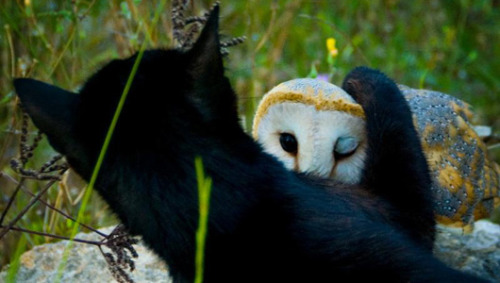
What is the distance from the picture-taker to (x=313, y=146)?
349cm

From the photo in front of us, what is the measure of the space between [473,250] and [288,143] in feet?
3.58

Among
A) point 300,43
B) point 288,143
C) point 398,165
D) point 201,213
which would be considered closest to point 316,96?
point 288,143

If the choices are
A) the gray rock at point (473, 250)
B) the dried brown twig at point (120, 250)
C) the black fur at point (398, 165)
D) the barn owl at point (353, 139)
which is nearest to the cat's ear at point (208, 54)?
the dried brown twig at point (120, 250)

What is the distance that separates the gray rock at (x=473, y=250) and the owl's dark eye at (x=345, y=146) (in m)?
0.59

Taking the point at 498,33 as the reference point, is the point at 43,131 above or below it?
below

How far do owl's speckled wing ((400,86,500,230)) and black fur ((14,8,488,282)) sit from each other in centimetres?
91

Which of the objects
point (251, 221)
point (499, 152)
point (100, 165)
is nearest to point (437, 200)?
point (251, 221)

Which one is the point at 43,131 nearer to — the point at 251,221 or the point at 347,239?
the point at 251,221

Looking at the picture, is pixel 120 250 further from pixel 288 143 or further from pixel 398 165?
pixel 398 165

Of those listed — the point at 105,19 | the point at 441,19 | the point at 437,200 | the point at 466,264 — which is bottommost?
the point at 466,264

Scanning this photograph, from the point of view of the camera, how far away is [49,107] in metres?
2.64

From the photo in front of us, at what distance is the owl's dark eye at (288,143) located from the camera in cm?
361

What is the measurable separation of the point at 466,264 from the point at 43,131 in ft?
6.84

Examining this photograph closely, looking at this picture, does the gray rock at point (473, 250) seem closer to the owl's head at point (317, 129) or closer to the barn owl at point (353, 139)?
the barn owl at point (353, 139)
